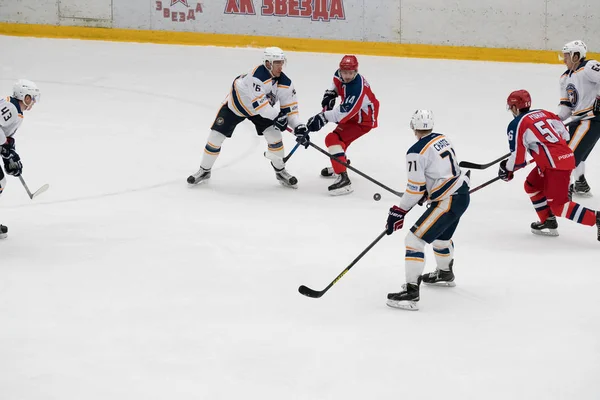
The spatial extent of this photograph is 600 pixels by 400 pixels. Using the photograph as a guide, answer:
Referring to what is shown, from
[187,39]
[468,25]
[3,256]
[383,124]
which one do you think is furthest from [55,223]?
[468,25]

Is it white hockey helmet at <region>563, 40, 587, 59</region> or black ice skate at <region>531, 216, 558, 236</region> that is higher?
white hockey helmet at <region>563, 40, 587, 59</region>

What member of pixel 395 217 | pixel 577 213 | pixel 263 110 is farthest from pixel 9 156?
pixel 577 213

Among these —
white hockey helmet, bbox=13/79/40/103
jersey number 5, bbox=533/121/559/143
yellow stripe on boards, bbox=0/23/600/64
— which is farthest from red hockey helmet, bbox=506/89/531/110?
yellow stripe on boards, bbox=0/23/600/64

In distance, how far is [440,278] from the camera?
484cm

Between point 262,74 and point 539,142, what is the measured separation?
7.13 ft

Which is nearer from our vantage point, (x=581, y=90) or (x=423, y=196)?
(x=423, y=196)

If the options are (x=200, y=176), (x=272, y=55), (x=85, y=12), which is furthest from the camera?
(x=85, y=12)

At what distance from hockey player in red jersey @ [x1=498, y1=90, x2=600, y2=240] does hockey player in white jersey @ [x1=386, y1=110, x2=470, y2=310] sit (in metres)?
1.06

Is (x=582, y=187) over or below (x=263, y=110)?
below

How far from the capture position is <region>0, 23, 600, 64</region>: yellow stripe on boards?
10.2 meters

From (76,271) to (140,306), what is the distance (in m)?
0.66

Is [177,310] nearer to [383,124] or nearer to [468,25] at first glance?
[383,124]

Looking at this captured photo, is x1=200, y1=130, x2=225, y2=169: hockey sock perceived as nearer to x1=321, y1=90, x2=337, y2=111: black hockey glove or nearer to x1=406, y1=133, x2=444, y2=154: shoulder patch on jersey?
x1=321, y1=90, x2=337, y2=111: black hockey glove

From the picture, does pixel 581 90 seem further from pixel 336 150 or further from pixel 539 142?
pixel 336 150
